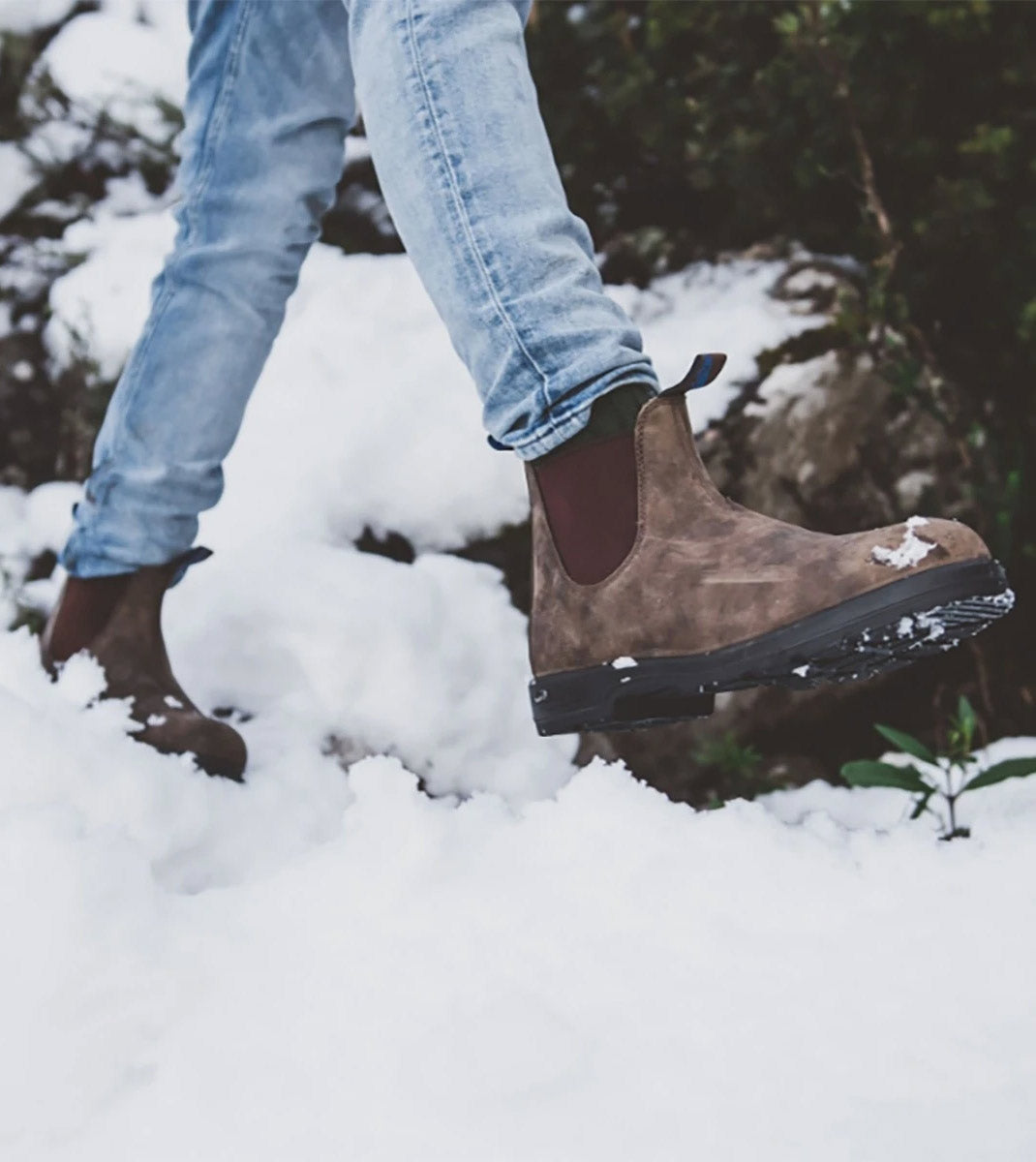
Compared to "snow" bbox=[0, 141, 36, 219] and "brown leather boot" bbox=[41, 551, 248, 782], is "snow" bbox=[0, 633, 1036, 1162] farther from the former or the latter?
"snow" bbox=[0, 141, 36, 219]

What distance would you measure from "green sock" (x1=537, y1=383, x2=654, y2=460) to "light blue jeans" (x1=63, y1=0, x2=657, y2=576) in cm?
2

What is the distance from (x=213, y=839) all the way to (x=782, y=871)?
573 mm

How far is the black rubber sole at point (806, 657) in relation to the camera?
865 millimetres

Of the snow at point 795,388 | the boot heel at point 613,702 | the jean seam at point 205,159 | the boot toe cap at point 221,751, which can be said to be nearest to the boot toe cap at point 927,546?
the boot heel at point 613,702

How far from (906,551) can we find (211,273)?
0.84 meters

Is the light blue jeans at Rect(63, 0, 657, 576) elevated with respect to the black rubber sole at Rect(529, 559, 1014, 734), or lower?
elevated

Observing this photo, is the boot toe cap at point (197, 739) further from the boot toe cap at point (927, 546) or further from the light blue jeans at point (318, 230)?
the boot toe cap at point (927, 546)

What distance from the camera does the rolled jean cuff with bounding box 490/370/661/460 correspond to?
0.94 meters

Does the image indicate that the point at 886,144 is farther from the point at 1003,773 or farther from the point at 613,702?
the point at 613,702

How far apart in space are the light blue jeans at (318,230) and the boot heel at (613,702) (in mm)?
216

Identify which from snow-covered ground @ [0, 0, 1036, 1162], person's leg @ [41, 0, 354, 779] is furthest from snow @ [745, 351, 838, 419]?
person's leg @ [41, 0, 354, 779]

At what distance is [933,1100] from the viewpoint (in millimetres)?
659

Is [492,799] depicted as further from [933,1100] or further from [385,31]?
[385,31]

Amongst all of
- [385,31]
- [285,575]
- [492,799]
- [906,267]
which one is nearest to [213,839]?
[492,799]
